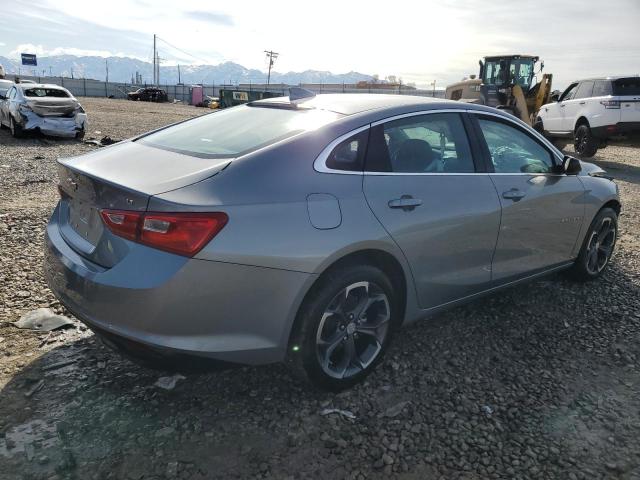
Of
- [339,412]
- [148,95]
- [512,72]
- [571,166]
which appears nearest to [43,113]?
[571,166]

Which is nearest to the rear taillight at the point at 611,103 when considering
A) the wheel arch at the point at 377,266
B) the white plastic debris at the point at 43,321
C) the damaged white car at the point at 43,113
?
the wheel arch at the point at 377,266

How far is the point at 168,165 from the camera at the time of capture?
258 cm

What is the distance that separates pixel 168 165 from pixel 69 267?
696mm

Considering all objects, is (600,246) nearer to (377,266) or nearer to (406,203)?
(406,203)

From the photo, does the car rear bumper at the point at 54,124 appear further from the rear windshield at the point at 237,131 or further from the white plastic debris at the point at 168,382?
the white plastic debris at the point at 168,382

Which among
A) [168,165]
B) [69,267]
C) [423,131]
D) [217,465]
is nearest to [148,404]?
[217,465]

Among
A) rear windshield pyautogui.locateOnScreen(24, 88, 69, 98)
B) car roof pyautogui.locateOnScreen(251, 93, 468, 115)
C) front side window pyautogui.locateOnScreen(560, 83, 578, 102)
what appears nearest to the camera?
car roof pyautogui.locateOnScreen(251, 93, 468, 115)

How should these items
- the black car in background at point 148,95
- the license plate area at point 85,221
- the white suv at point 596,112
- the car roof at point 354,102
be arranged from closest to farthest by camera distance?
1. the license plate area at point 85,221
2. the car roof at point 354,102
3. the white suv at point 596,112
4. the black car in background at point 148,95

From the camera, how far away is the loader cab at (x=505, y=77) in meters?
17.3

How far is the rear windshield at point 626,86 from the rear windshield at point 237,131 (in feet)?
38.9

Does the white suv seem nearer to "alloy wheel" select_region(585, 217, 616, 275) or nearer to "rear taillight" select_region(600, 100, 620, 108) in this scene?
"rear taillight" select_region(600, 100, 620, 108)

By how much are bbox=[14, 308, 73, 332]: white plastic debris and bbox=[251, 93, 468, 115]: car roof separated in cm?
194

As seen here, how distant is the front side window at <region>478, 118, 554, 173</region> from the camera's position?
3566 mm

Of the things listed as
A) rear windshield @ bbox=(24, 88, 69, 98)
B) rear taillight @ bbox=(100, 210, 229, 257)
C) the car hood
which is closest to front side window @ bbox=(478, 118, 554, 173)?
the car hood
